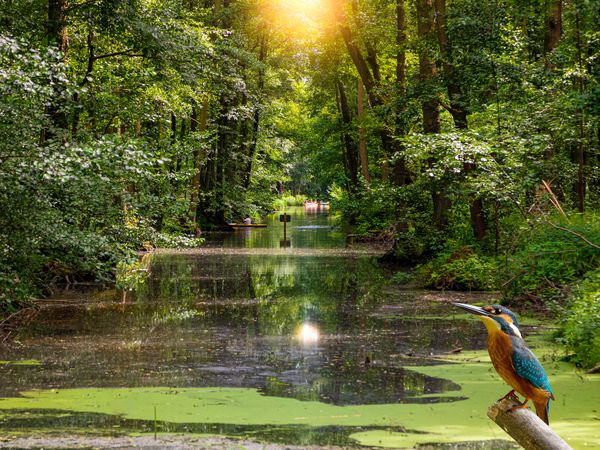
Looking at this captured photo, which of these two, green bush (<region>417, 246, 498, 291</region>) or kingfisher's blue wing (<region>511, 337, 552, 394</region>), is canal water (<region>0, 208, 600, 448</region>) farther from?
kingfisher's blue wing (<region>511, 337, 552, 394</region>)

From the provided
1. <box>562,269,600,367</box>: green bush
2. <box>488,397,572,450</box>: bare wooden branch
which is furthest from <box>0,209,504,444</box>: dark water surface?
<box>488,397,572,450</box>: bare wooden branch

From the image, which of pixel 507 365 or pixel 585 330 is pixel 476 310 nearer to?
pixel 507 365

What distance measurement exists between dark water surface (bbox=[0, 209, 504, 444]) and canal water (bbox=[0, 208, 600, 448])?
0.09 feet

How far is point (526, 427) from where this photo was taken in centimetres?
335

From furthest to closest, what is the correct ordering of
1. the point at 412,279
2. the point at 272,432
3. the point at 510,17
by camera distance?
the point at 412,279, the point at 510,17, the point at 272,432

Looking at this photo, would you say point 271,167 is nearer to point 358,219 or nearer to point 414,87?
point 358,219

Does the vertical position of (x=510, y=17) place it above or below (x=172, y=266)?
above

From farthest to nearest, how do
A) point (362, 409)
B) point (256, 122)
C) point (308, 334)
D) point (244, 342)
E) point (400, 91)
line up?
point (256, 122) < point (400, 91) < point (308, 334) < point (244, 342) < point (362, 409)

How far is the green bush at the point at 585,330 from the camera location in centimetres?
1042

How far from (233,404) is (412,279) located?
13301 mm

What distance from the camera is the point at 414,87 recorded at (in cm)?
2209

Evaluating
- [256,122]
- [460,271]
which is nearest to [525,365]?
[460,271]

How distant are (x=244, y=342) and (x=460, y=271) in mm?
7869

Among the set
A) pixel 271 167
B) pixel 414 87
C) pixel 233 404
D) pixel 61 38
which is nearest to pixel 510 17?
pixel 414 87
